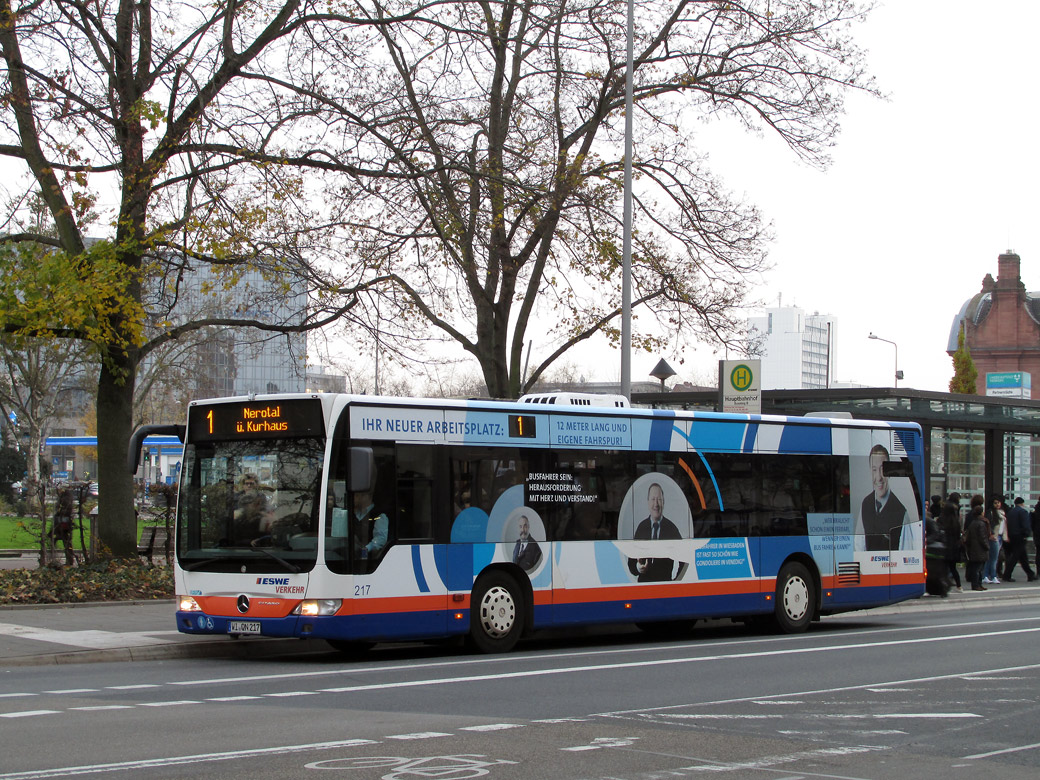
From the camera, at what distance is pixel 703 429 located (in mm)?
17250

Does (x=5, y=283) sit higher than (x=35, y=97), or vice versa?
(x=35, y=97)

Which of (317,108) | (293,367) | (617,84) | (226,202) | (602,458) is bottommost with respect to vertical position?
(602,458)

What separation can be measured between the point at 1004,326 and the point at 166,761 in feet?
300

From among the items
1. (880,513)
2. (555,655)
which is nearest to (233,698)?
(555,655)

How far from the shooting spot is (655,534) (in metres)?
16.5

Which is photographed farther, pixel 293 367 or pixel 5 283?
pixel 293 367

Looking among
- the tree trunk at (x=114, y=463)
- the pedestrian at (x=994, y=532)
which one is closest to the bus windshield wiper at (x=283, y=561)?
the tree trunk at (x=114, y=463)

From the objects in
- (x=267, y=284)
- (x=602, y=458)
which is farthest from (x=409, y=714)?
(x=267, y=284)

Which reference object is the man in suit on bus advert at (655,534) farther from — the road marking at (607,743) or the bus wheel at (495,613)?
the road marking at (607,743)

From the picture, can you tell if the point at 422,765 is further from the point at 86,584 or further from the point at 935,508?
the point at 935,508

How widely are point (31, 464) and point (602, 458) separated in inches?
1602

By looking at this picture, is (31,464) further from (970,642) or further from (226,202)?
(970,642)

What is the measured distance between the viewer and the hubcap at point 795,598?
18.2 metres

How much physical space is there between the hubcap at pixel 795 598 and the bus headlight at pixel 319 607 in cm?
723
